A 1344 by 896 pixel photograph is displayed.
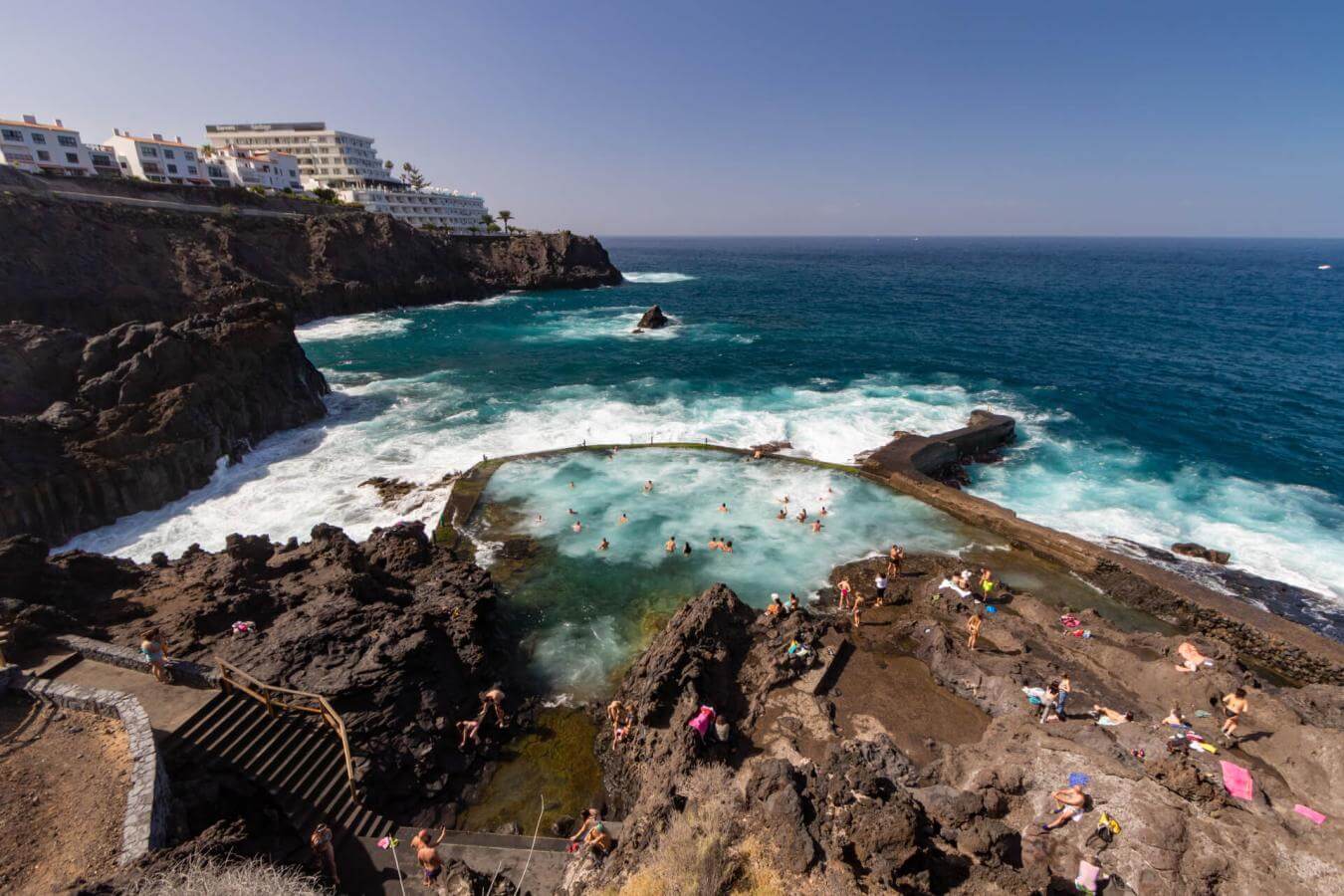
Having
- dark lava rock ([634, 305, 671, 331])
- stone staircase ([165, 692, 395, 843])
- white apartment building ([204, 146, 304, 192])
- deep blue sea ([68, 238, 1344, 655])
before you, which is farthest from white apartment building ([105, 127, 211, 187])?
stone staircase ([165, 692, 395, 843])

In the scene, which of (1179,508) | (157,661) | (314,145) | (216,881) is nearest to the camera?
(216,881)

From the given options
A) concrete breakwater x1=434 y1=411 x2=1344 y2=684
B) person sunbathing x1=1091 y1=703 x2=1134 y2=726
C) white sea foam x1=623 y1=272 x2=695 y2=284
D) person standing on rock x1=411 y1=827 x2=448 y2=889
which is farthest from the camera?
white sea foam x1=623 y1=272 x2=695 y2=284

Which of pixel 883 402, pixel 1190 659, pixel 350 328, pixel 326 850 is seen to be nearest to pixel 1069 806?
pixel 1190 659

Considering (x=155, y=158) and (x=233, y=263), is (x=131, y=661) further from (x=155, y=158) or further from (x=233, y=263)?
(x=155, y=158)

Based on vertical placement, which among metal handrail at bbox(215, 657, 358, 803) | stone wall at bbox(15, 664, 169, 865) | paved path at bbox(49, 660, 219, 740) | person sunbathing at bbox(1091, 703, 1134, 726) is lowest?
person sunbathing at bbox(1091, 703, 1134, 726)

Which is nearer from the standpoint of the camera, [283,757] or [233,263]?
[283,757]

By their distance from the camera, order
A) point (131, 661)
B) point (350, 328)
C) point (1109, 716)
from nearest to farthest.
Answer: point (131, 661)
point (1109, 716)
point (350, 328)

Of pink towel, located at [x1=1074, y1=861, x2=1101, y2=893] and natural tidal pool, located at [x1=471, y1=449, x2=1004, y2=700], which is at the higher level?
pink towel, located at [x1=1074, y1=861, x2=1101, y2=893]

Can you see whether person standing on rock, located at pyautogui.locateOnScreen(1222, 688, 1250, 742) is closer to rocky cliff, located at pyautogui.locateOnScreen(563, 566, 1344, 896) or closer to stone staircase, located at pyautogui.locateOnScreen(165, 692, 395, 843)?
rocky cliff, located at pyautogui.locateOnScreen(563, 566, 1344, 896)

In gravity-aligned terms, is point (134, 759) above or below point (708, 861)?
above
